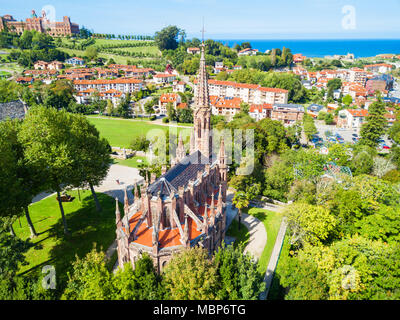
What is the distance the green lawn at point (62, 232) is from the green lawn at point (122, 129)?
3713 centimetres

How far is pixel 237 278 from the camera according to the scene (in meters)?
26.9

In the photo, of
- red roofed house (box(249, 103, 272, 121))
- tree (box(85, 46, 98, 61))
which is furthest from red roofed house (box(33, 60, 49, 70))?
red roofed house (box(249, 103, 272, 121))

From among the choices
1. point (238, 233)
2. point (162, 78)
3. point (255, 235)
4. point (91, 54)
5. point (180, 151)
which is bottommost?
point (255, 235)

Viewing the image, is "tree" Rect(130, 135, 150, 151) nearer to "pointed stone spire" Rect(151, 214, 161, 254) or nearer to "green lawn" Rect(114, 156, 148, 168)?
"green lawn" Rect(114, 156, 148, 168)

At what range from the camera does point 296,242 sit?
40219mm

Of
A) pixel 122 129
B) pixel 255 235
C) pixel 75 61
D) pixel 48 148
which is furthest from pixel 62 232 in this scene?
pixel 75 61

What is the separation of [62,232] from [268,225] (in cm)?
3539

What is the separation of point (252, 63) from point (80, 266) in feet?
649

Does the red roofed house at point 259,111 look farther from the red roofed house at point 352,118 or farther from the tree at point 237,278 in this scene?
the tree at point 237,278

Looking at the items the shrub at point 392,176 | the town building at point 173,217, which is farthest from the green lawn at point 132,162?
the shrub at point 392,176

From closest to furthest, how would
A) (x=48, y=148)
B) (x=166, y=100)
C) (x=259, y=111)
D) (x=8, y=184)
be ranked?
(x=8, y=184) → (x=48, y=148) → (x=259, y=111) → (x=166, y=100)

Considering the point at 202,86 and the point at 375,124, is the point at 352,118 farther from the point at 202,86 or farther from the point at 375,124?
the point at 202,86
